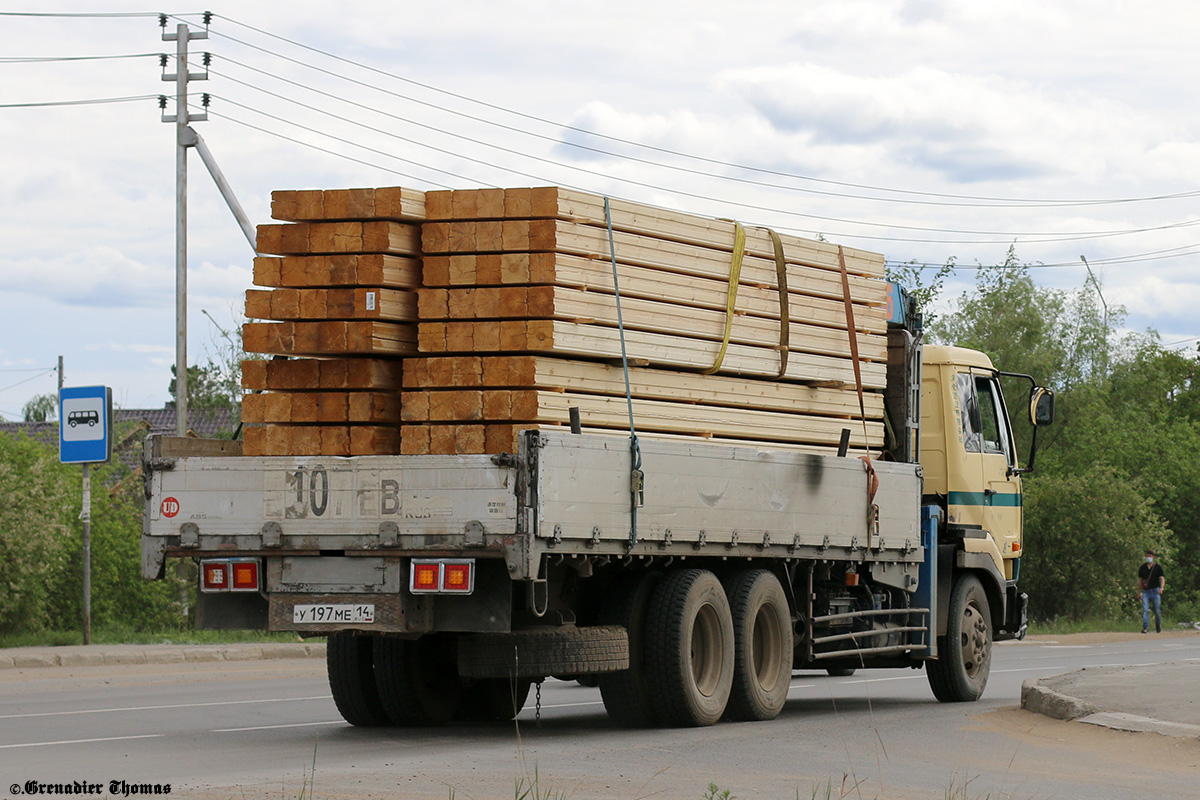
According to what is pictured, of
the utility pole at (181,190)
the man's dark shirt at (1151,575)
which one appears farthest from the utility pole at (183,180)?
the man's dark shirt at (1151,575)

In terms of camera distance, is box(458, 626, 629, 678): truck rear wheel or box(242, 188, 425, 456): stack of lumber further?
box(242, 188, 425, 456): stack of lumber

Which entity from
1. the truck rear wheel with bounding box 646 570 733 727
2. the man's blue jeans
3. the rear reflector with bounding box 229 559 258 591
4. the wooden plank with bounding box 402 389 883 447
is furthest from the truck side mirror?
the man's blue jeans

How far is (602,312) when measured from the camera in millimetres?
11203

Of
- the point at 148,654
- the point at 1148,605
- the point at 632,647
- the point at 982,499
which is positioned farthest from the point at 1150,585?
the point at 632,647

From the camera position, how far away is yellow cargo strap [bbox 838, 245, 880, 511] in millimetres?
13320

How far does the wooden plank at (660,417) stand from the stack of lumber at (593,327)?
1 centimetres

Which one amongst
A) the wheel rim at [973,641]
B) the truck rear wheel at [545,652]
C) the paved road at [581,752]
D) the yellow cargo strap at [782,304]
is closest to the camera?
the paved road at [581,752]

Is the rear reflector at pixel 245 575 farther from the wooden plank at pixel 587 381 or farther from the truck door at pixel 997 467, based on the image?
the truck door at pixel 997 467

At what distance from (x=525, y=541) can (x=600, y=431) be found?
4.93ft

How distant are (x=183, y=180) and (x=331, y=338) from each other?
1740 cm

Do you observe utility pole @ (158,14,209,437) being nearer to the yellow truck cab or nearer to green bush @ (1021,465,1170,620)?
the yellow truck cab

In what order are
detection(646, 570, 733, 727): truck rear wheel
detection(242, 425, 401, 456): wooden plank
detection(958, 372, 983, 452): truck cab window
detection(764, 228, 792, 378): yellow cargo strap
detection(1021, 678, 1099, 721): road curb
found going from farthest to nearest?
detection(958, 372, 983, 452): truck cab window, detection(764, 228, 792, 378): yellow cargo strap, detection(1021, 678, 1099, 721): road curb, detection(646, 570, 733, 727): truck rear wheel, detection(242, 425, 401, 456): wooden plank

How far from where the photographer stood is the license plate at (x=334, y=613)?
10.2 metres

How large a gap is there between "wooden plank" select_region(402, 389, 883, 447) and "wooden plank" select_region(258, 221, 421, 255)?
1.10 metres
